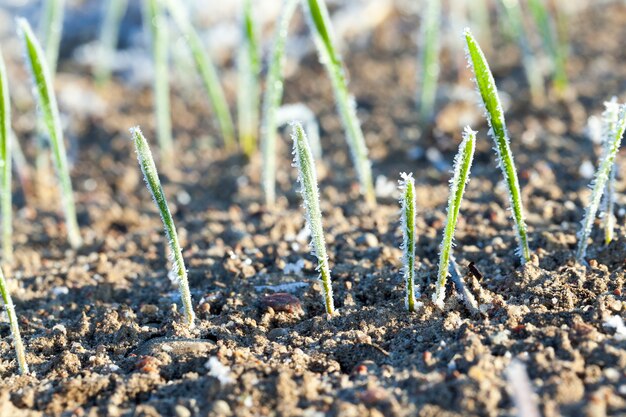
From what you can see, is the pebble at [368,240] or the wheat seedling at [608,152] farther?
the pebble at [368,240]

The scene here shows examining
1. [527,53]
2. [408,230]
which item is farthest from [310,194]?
[527,53]

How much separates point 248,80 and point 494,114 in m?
1.14

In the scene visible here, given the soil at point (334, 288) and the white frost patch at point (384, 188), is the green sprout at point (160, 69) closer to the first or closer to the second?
the soil at point (334, 288)

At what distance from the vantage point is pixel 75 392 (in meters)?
1.31

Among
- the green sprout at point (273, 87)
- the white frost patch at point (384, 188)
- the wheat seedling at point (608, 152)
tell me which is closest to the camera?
the wheat seedling at point (608, 152)

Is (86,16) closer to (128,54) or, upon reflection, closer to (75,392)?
(128,54)

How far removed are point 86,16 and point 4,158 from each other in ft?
7.21

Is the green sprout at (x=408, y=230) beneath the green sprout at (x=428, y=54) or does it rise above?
beneath

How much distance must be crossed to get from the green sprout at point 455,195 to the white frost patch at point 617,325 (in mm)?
314

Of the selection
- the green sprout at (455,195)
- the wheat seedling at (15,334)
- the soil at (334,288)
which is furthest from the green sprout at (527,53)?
the wheat seedling at (15,334)

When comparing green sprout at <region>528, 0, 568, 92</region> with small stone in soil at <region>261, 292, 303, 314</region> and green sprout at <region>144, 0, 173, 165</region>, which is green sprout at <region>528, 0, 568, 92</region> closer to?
green sprout at <region>144, 0, 173, 165</region>

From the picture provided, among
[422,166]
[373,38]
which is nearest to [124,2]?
[373,38]

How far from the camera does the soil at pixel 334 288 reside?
123 centimetres

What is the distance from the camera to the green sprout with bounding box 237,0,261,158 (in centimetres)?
225
